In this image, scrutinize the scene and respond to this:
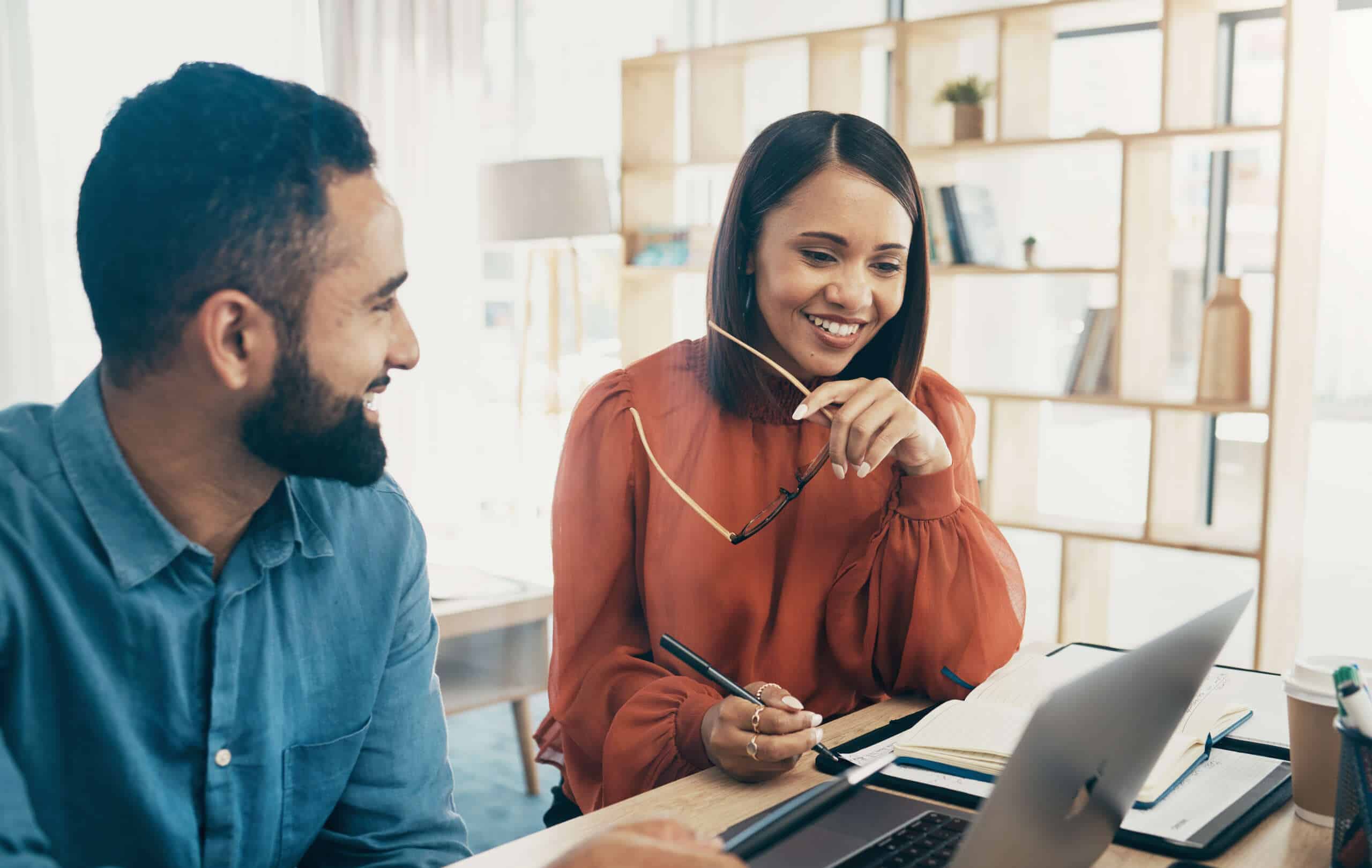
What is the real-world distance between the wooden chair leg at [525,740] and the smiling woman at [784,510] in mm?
1469

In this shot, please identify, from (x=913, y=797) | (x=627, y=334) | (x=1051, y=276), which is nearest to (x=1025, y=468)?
(x=1051, y=276)

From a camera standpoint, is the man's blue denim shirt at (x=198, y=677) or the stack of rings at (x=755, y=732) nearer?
the man's blue denim shirt at (x=198, y=677)

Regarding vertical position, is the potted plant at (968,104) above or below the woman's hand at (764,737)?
above

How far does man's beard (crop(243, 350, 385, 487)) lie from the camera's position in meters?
0.91

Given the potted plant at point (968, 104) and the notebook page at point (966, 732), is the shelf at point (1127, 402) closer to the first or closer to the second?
the potted plant at point (968, 104)

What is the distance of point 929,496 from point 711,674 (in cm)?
46

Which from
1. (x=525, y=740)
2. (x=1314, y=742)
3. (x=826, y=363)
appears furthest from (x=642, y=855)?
(x=525, y=740)

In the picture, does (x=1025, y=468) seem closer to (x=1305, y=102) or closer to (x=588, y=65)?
(x=1305, y=102)

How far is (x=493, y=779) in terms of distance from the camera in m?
2.92

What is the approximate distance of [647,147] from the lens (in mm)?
4125

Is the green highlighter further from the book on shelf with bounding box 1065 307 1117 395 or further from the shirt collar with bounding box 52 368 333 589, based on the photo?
the book on shelf with bounding box 1065 307 1117 395

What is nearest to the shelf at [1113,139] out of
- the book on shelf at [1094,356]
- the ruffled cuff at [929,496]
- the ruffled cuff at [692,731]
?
the book on shelf at [1094,356]

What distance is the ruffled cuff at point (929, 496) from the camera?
1384mm

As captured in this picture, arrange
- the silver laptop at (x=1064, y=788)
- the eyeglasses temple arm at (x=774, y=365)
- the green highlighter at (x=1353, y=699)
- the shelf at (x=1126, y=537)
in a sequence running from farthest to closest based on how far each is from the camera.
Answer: the shelf at (x=1126, y=537), the eyeglasses temple arm at (x=774, y=365), the green highlighter at (x=1353, y=699), the silver laptop at (x=1064, y=788)
